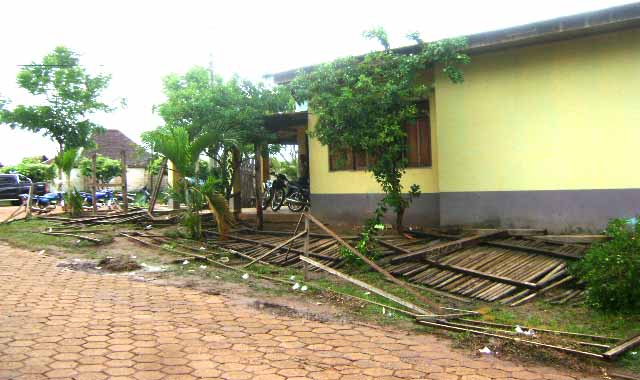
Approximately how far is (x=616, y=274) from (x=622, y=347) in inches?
53.3

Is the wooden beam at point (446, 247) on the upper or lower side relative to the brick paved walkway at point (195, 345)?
upper

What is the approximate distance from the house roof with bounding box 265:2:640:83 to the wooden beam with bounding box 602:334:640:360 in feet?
16.5

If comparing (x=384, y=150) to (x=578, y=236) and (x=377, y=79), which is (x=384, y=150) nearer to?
(x=377, y=79)

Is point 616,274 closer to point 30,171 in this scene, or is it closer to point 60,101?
point 60,101

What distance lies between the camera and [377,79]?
8.07 metres

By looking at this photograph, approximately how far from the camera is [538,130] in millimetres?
8633

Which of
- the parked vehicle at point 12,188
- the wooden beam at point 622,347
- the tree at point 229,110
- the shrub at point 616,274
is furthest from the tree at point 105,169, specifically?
the wooden beam at point 622,347

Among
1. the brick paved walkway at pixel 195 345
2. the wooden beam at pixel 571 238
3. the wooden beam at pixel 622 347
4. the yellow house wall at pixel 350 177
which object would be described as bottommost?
the wooden beam at pixel 622 347

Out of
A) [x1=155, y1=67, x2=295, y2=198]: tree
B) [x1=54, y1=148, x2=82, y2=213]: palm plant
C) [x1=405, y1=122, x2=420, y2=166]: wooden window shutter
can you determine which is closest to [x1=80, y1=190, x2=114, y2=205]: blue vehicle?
[x1=54, y1=148, x2=82, y2=213]: palm plant

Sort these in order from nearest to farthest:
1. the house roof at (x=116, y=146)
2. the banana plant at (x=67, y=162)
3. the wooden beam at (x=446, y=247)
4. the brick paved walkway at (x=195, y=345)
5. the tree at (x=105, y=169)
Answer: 1. the brick paved walkway at (x=195, y=345)
2. the wooden beam at (x=446, y=247)
3. the banana plant at (x=67, y=162)
4. the tree at (x=105, y=169)
5. the house roof at (x=116, y=146)

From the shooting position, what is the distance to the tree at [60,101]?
1705 centimetres

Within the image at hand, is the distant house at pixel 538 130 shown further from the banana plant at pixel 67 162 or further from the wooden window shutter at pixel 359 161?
the banana plant at pixel 67 162

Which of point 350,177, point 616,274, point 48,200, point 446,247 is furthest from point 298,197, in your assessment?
point 48,200

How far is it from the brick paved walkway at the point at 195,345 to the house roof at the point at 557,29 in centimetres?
564
